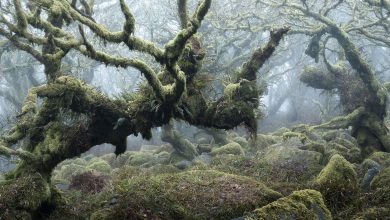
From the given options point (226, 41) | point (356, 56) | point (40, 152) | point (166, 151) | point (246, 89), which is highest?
point (226, 41)

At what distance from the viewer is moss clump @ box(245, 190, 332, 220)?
6629 mm

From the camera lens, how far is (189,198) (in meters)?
8.99

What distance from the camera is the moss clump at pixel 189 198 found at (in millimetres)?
8320

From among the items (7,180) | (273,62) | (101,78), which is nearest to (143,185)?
(7,180)

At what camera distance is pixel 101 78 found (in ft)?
171

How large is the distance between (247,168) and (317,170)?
260cm

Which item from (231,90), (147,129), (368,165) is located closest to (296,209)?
(231,90)

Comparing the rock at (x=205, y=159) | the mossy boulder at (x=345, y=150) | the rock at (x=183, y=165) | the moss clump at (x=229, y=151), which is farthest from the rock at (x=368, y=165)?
the rock at (x=183, y=165)

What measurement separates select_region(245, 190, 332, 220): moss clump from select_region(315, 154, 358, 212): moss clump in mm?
1428

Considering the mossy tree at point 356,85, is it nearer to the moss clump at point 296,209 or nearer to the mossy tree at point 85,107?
the mossy tree at point 85,107

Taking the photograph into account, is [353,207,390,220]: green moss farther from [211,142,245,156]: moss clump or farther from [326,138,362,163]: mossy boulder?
[211,142,245,156]: moss clump

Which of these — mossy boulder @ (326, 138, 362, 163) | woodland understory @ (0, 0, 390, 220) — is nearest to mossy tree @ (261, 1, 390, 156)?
mossy boulder @ (326, 138, 362, 163)

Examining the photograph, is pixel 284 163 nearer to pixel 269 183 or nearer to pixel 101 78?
pixel 269 183

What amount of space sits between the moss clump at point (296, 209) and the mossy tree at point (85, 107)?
3080 millimetres
